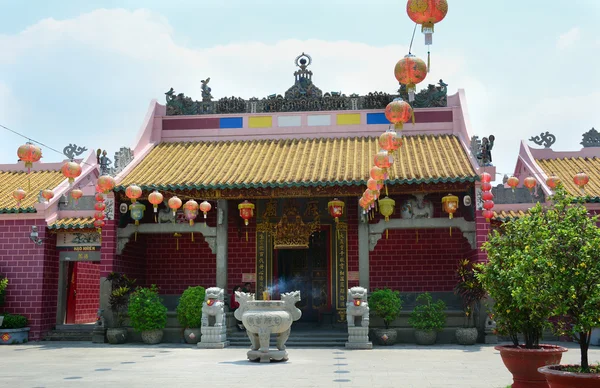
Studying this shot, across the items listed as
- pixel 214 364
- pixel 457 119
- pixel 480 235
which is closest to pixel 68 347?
pixel 214 364

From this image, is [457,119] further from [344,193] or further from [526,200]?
[344,193]

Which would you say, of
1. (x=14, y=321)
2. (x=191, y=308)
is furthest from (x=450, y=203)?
(x=14, y=321)

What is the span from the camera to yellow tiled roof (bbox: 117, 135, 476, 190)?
48.2 feet

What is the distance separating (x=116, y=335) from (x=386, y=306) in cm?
640

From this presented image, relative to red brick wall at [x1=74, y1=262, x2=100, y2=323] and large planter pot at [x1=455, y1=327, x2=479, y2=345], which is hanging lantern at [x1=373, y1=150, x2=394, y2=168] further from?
red brick wall at [x1=74, y1=262, x2=100, y2=323]

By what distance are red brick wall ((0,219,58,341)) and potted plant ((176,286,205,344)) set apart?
163 inches

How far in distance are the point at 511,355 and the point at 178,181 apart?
9975 mm

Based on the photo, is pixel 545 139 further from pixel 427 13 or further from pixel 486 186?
pixel 427 13

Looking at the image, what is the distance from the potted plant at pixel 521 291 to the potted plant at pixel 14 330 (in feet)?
41.1

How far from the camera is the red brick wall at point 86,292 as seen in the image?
19.8 meters

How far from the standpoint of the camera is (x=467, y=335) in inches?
546

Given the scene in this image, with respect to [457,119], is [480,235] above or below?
below

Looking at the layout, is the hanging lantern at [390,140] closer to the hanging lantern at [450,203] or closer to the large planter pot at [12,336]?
the hanging lantern at [450,203]

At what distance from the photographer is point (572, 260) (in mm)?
5906
